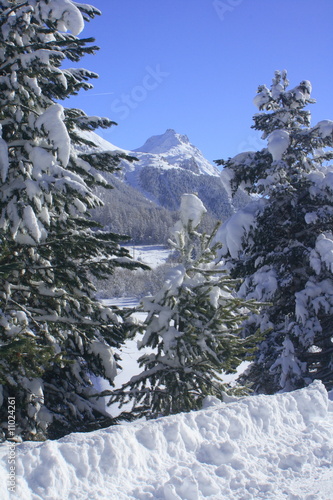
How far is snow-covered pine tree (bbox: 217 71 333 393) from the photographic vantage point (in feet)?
29.2

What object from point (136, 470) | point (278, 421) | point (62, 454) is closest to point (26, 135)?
point (62, 454)

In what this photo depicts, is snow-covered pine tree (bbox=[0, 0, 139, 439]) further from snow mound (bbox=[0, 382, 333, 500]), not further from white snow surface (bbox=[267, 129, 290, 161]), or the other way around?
white snow surface (bbox=[267, 129, 290, 161])

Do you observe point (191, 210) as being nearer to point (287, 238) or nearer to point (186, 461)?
point (186, 461)

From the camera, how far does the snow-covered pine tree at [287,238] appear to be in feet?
29.2

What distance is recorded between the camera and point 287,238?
32.6ft

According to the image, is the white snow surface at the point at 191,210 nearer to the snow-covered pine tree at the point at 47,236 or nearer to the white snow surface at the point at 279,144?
the snow-covered pine tree at the point at 47,236

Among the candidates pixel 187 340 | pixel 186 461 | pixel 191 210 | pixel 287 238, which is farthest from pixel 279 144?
pixel 186 461

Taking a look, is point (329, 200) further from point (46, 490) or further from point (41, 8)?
point (46, 490)

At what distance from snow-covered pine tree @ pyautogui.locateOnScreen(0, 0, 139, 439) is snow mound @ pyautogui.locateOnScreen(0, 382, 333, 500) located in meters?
1.02

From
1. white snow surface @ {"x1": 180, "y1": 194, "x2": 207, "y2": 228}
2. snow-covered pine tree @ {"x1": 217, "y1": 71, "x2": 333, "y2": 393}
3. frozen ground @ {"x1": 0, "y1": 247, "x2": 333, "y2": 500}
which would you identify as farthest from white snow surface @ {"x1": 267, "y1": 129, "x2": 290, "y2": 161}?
frozen ground @ {"x1": 0, "y1": 247, "x2": 333, "y2": 500}

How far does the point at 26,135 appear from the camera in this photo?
5508mm

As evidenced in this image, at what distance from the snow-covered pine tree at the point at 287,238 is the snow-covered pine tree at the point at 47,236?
13.7ft

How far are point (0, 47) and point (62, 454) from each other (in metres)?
5.40

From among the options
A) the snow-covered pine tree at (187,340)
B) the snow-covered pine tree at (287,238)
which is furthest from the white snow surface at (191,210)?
the snow-covered pine tree at (287,238)
